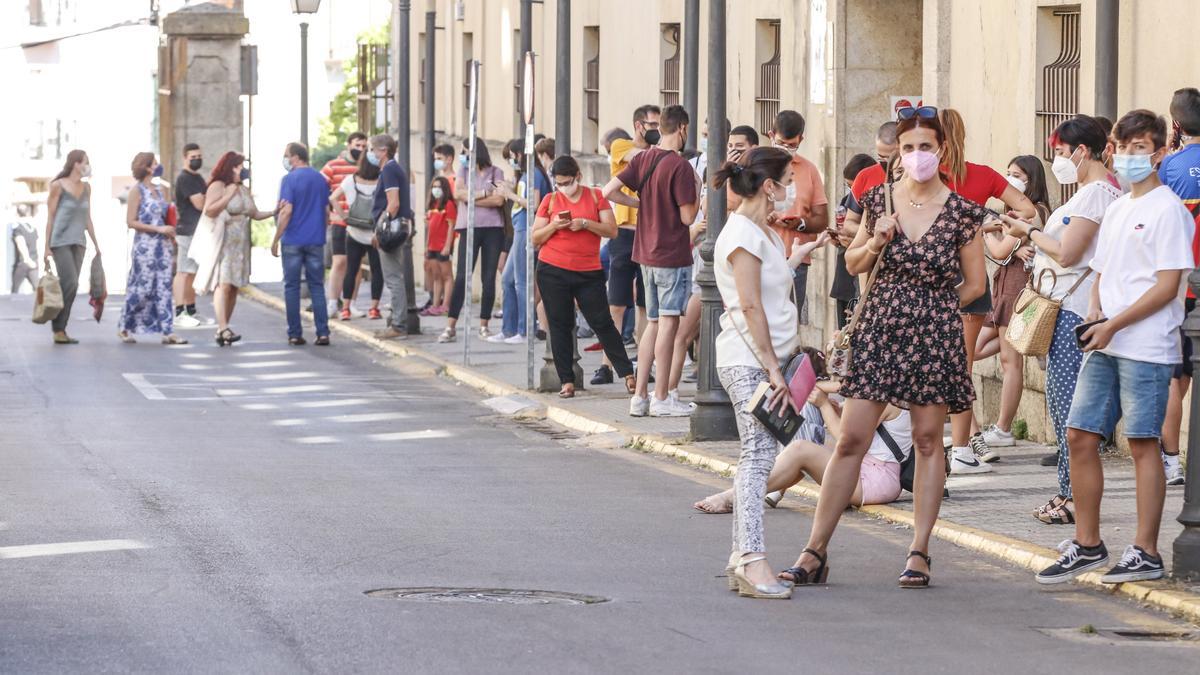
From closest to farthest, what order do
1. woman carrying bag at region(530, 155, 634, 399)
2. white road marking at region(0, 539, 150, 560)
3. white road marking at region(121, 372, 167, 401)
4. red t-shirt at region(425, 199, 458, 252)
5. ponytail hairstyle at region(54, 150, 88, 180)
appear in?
white road marking at region(0, 539, 150, 560) < woman carrying bag at region(530, 155, 634, 399) < white road marking at region(121, 372, 167, 401) < ponytail hairstyle at region(54, 150, 88, 180) < red t-shirt at region(425, 199, 458, 252)

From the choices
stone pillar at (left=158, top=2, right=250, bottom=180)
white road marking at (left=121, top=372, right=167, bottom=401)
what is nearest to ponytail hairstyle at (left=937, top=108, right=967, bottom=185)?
white road marking at (left=121, top=372, right=167, bottom=401)

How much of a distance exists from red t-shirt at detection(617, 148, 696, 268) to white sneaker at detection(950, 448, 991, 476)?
129 inches

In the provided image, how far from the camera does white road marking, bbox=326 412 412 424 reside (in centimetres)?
1573

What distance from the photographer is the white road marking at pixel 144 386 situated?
17.2 meters

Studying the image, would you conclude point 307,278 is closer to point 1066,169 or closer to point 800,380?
point 1066,169

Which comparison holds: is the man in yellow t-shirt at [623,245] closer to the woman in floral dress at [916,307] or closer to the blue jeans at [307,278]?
the blue jeans at [307,278]

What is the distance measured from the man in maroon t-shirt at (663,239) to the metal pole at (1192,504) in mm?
6267

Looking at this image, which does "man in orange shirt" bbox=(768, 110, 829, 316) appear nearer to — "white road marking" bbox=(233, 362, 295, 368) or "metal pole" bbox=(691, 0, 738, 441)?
"metal pole" bbox=(691, 0, 738, 441)

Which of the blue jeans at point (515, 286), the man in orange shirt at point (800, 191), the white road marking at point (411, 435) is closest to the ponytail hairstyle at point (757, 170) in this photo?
the man in orange shirt at point (800, 191)

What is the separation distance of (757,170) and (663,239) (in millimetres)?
6253

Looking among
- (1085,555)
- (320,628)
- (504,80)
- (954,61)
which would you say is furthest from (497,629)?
(504,80)

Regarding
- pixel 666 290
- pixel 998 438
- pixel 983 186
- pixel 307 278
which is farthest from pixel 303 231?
pixel 983 186

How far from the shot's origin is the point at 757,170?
8617 mm

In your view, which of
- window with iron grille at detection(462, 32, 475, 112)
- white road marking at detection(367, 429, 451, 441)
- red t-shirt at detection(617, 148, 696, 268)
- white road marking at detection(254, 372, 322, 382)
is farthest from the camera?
window with iron grille at detection(462, 32, 475, 112)
